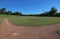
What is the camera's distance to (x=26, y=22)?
7301 mm

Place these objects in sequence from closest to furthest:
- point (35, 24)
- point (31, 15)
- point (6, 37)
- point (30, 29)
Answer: point (6, 37) → point (31, 15) → point (30, 29) → point (35, 24)

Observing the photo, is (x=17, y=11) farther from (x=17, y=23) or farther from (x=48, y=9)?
(x=17, y=23)

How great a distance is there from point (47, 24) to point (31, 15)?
2171 millimetres

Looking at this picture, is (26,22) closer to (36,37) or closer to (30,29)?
(30,29)

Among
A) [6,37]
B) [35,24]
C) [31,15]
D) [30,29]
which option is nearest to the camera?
[6,37]

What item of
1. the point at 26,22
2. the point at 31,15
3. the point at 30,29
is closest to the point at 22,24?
the point at 26,22

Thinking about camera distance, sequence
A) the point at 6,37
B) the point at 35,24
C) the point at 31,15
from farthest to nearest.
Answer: the point at 35,24, the point at 31,15, the point at 6,37

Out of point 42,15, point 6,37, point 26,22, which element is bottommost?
point 6,37

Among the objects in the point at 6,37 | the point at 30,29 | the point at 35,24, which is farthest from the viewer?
the point at 35,24

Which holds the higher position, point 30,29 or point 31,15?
point 31,15

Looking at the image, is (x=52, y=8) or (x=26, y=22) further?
(x=26, y=22)

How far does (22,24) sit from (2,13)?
80.3 inches

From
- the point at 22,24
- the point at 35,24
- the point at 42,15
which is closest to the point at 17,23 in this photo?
the point at 22,24

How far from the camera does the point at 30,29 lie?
6.63 meters
